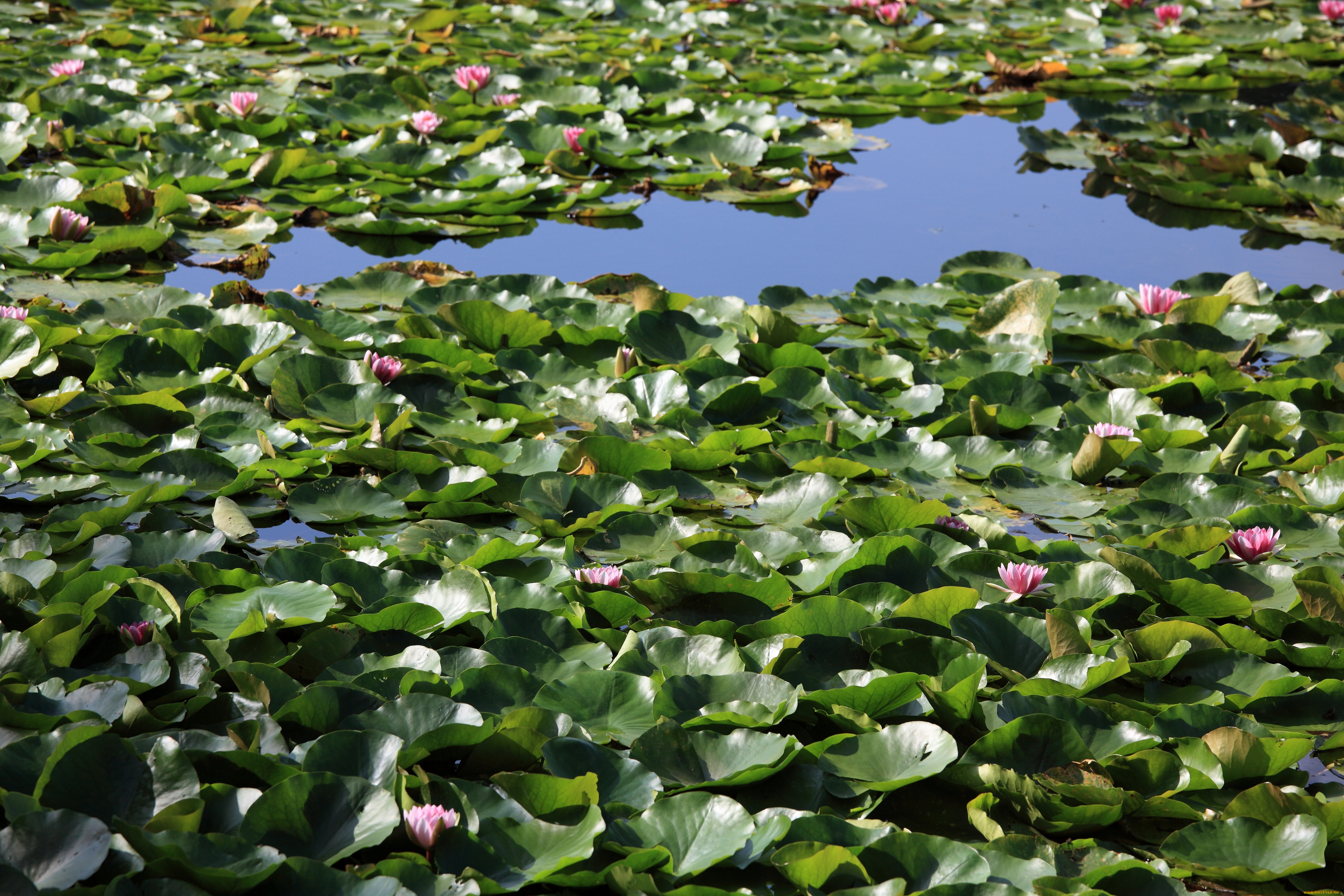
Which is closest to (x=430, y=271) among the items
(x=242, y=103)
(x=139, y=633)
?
(x=242, y=103)

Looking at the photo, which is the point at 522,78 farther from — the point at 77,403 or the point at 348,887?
the point at 348,887

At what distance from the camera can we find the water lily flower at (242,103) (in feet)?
16.4

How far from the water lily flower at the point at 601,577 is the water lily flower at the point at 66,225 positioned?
244 cm

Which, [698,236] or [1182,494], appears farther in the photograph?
[698,236]

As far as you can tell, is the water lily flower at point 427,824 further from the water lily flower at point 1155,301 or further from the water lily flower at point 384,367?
the water lily flower at point 1155,301

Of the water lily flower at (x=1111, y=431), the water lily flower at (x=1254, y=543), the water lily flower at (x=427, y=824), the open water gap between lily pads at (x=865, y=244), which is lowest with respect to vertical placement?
the open water gap between lily pads at (x=865, y=244)

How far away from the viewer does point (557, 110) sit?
5.17m

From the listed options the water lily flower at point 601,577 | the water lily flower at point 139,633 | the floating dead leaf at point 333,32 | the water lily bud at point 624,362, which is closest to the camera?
the water lily flower at point 139,633

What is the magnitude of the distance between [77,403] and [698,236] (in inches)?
93.4

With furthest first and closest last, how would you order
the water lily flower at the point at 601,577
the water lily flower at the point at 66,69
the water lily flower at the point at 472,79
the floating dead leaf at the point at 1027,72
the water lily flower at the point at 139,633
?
the floating dead leaf at the point at 1027,72
the water lily flower at the point at 472,79
the water lily flower at the point at 66,69
the water lily flower at the point at 601,577
the water lily flower at the point at 139,633

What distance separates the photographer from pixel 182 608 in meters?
2.03

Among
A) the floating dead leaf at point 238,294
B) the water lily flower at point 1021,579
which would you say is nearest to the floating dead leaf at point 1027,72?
the floating dead leaf at point 238,294

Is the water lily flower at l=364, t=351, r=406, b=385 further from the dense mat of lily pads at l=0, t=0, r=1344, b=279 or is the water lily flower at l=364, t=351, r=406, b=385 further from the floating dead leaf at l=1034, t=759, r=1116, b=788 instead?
the floating dead leaf at l=1034, t=759, r=1116, b=788

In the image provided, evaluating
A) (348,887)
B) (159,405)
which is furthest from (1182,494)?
(159,405)
